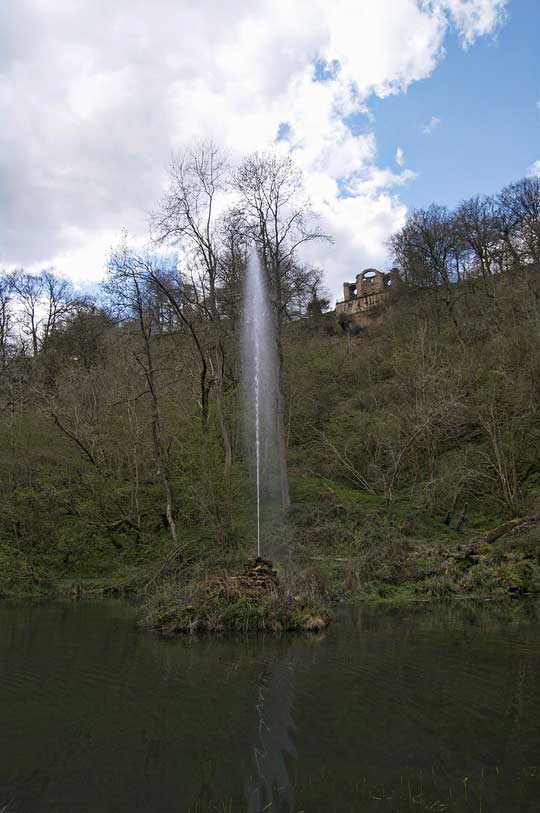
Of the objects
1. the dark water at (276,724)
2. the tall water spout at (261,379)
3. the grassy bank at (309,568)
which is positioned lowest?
the dark water at (276,724)

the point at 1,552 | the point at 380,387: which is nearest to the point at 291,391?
the point at 380,387

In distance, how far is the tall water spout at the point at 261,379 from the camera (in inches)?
907

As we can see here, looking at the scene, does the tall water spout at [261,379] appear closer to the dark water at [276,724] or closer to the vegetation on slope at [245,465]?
the vegetation on slope at [245,465]

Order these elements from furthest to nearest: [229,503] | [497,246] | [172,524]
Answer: [497,246] → [172,524] → [229,503]

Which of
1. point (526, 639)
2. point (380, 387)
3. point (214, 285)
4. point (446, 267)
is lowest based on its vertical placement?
point (526, 639)

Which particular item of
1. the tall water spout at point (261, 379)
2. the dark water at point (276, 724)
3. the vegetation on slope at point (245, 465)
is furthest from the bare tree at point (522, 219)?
the dark water at point (276, 724)

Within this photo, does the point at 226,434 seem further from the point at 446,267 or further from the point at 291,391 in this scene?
the point at 446,267

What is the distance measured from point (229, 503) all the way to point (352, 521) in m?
4.03

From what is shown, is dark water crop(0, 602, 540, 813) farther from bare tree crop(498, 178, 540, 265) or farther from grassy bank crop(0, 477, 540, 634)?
bare tree crop(498, 178, 540, 265)

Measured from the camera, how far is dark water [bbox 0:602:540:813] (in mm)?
4316

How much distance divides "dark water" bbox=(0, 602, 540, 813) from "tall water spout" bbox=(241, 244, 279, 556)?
13.3 meters

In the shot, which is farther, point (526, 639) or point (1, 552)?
point (1, 552)

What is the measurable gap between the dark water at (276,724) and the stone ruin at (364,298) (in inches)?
1411

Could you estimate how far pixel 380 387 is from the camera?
28.3 metres
